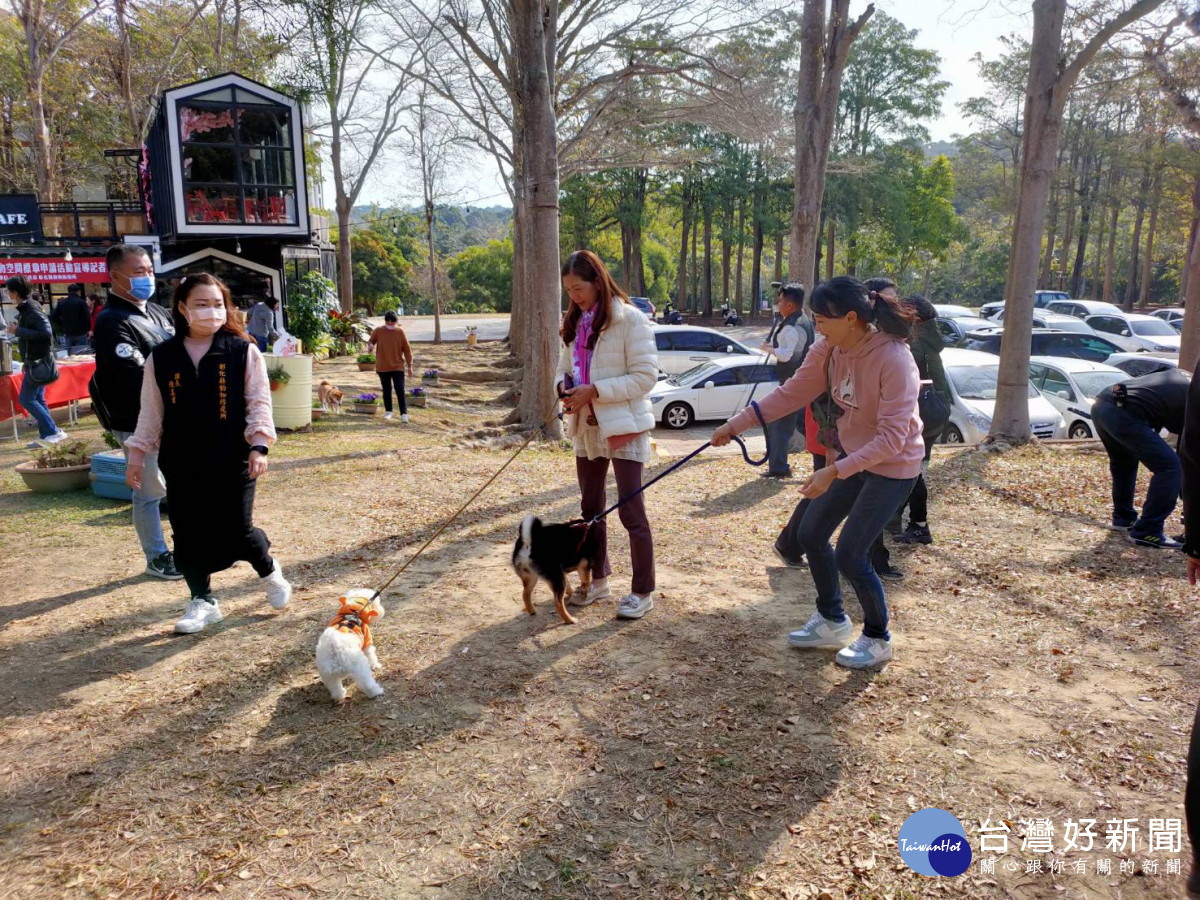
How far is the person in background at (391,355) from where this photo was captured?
1242cm

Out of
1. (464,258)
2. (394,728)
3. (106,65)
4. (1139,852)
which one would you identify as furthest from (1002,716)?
(464,258)

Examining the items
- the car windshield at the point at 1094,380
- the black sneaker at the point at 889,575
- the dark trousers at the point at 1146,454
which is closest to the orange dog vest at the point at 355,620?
the black sneaker at the point at 889,575

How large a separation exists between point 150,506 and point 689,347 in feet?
49.0

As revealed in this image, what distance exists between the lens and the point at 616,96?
50.5 feet

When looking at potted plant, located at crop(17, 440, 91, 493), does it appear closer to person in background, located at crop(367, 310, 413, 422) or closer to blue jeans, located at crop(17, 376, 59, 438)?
blue jeans, located at crop(17, 376, 59, 438)

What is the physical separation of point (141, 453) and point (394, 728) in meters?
2.02

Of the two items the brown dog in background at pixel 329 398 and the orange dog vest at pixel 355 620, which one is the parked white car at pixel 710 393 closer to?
the brown dog in background at pixel 329 398

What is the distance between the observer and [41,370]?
9523mm

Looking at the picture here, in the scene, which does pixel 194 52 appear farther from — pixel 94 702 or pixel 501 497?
pixel 94 702

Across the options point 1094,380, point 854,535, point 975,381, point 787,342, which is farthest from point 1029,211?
point 854,535

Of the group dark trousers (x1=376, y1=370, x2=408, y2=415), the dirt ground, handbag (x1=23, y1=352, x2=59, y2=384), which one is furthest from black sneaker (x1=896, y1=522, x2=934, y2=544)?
handbag (x1=23, y1=352, x2=59, y2=384)

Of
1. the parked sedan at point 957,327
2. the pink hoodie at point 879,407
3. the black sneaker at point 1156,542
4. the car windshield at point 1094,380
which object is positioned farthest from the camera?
the parked sedan at point 957,327

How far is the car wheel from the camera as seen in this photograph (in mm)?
15211
